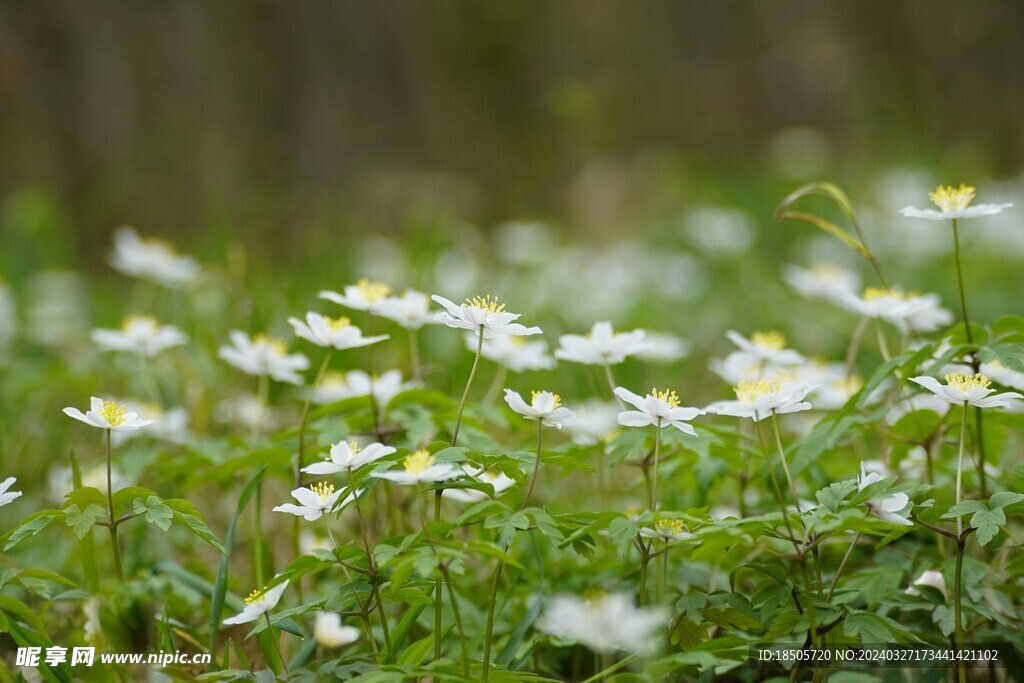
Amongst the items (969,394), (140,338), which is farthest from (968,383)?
(140,338)

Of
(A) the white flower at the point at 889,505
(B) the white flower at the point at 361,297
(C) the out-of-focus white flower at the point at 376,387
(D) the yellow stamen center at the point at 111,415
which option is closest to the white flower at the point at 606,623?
(A) the white flower at the point at 889,505

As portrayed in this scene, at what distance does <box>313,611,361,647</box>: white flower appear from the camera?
4.27 feet

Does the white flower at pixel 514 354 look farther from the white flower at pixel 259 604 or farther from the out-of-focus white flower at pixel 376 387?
the white flower at pixel 259 604

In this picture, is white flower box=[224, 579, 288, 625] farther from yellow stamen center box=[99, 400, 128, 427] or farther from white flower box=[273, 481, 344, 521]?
yellow stamen center box=[99, 400, 128, 427]

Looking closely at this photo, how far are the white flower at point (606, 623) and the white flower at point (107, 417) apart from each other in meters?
0.62

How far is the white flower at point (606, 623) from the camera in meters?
1.14

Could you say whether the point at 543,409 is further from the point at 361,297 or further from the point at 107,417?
the point at 107,417

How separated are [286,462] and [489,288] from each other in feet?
6.12

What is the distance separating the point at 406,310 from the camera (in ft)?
4.91

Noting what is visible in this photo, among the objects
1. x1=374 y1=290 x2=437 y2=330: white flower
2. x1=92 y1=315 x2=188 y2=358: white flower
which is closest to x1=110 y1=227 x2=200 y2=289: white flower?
x1=92 y1=315 x2=188 y2=358: white flower

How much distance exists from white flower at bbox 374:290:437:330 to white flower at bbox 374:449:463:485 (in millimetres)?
359

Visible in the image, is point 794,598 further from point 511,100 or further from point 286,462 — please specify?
point 511,100

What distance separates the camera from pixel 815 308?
10.9 feet

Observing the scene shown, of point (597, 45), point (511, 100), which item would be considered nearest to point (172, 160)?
point (511, 100)
